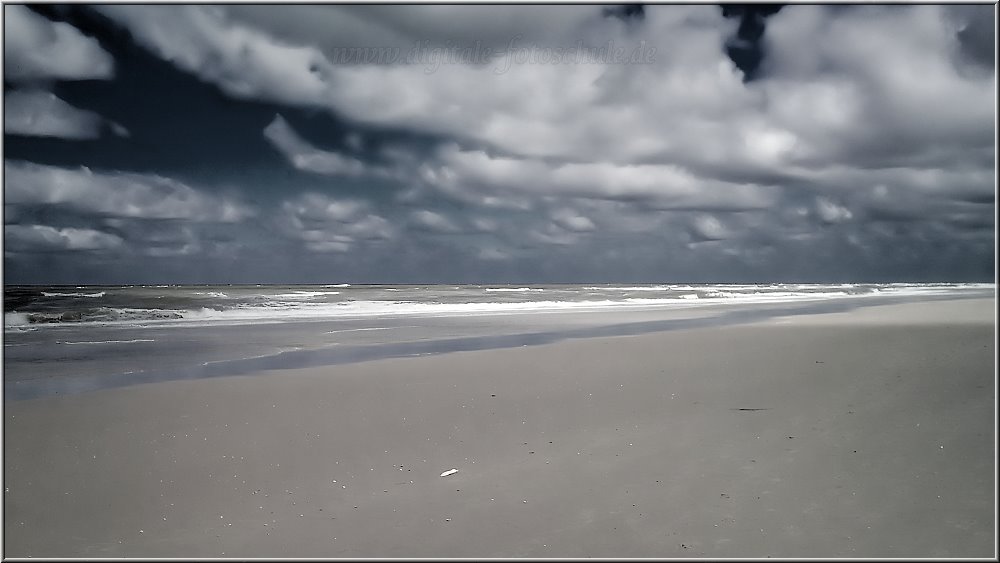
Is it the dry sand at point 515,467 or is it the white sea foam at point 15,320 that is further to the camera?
the white sea foam at point 15,320

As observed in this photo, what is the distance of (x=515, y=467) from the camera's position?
4.70 m

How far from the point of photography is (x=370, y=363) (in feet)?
34.6

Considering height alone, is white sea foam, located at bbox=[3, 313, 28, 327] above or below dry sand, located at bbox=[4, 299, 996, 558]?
above

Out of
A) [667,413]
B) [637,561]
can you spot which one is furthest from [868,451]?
[637,561]

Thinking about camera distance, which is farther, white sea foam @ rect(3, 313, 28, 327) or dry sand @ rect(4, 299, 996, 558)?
white sea foam @ rect(3, 313, 28, 327)

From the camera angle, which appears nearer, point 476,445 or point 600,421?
point 476,445

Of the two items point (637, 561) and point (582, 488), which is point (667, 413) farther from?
point (637, 561)

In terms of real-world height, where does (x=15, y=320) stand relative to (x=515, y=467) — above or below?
above

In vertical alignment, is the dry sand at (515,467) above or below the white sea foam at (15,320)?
below

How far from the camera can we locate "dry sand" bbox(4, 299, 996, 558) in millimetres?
3494

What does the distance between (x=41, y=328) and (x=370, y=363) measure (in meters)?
16.6

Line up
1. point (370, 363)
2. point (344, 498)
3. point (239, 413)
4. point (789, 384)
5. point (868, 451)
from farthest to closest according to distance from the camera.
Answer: point (370, 363)
point (789, 384)
point (239, 413)
point (868, 451)
point (344, 498)

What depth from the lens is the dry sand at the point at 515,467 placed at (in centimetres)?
349

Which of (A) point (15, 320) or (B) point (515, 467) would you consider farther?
(A) point (15, 320)
